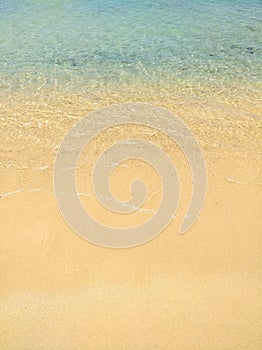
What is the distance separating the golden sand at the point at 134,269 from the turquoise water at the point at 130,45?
2.42m

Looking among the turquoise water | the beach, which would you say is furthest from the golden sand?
the turquoise water

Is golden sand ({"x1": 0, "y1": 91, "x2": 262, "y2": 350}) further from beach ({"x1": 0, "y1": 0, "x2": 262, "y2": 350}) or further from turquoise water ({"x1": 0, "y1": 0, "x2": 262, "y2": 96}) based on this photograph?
turquoise water ({"x1": 0, "y1": 0, "x2": 262, "y2": 96})

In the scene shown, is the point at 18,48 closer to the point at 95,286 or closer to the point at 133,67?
the point at 133,67

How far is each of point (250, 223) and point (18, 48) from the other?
6.70m

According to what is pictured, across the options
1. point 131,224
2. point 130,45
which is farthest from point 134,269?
point 130,45

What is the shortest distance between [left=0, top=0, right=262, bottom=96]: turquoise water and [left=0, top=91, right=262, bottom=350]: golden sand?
7.94 feet

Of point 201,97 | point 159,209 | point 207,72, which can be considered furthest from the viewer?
point 207,72

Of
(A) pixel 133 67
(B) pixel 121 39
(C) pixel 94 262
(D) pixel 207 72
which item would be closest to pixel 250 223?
(C) pixel 94 262

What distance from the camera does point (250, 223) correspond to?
12.9ft

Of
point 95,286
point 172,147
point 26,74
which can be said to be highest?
point 26,74

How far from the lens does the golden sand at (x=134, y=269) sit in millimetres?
3031

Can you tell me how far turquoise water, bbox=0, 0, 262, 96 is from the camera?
7.15m

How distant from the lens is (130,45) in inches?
341

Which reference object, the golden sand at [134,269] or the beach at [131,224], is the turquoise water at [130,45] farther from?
the golden sand at [134,269]
